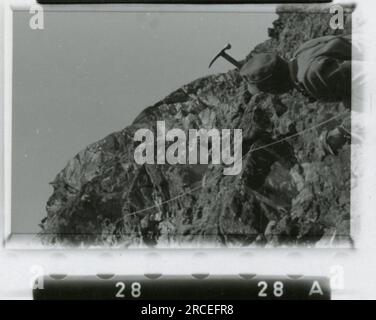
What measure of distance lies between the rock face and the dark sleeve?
0.14 feet

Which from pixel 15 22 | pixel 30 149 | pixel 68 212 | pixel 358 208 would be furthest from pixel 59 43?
pixel 358 208

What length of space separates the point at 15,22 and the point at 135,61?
50 centimetres

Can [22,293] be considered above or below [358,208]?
below

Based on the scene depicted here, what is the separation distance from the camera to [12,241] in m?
2.61

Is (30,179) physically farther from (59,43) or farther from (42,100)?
(59,43)

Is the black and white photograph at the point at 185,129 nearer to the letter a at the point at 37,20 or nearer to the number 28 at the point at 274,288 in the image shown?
the letter a at the point at 37,20

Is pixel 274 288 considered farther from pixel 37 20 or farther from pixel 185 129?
pixel 37 20

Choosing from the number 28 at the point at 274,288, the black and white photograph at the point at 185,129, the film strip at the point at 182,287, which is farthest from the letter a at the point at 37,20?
the number 28 at the point at 274,288

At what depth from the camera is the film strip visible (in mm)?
2580

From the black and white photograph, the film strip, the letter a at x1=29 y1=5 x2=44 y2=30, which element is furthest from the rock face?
the letter a at x1=29 y1=5 x2=44 y2=30

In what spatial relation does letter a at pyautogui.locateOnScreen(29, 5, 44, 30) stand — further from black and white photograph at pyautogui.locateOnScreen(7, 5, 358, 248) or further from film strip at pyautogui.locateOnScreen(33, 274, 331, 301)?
film strip at pyautogui.locateOnScreen(33, 274, 331, 301)

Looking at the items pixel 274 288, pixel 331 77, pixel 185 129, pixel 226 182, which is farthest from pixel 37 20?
pixel 274 288

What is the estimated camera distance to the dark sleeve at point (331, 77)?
8.46ft

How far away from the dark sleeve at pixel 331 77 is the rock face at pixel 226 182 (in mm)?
44
